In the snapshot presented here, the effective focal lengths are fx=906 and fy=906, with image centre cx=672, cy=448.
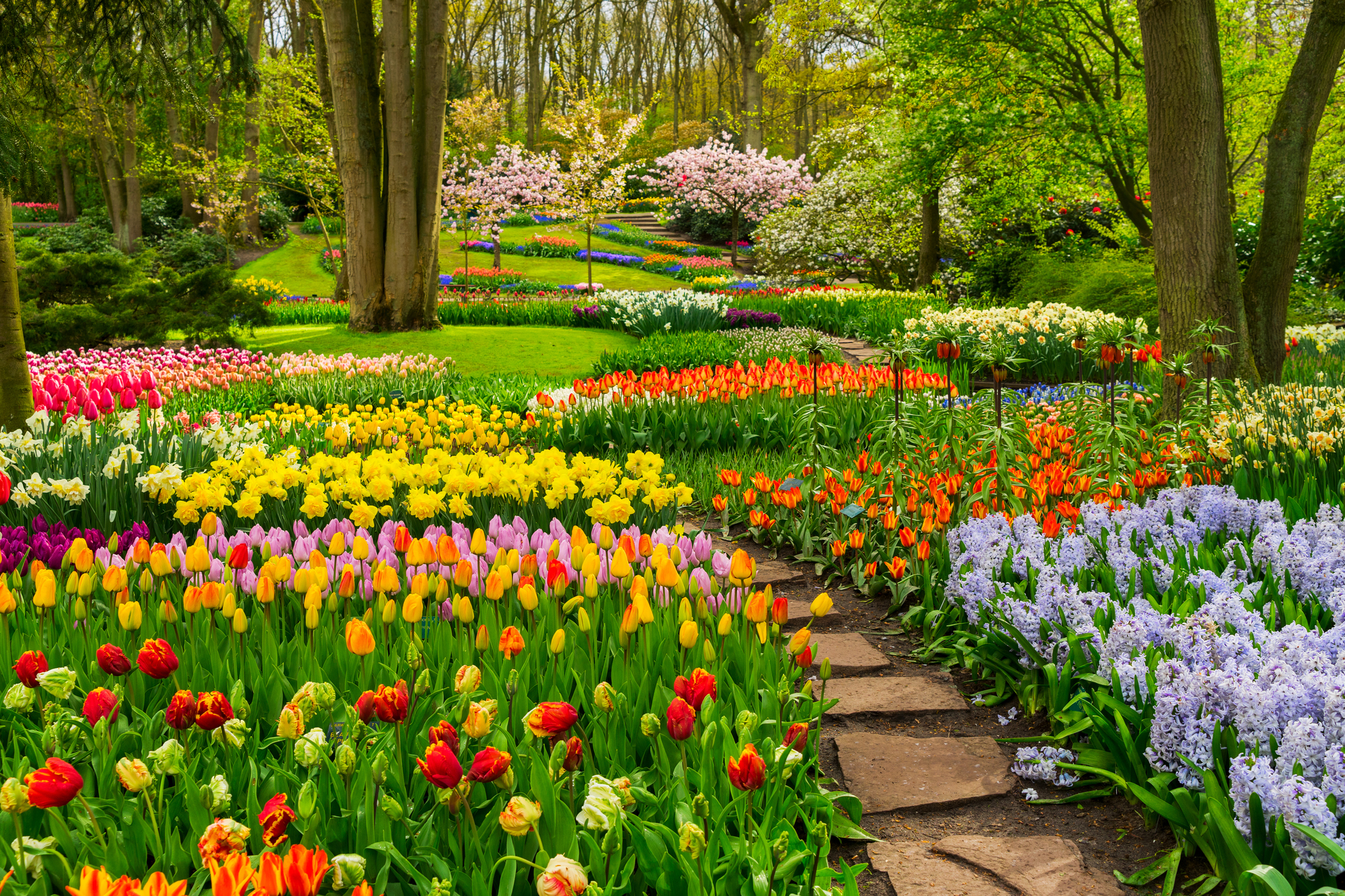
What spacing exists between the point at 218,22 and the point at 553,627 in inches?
212

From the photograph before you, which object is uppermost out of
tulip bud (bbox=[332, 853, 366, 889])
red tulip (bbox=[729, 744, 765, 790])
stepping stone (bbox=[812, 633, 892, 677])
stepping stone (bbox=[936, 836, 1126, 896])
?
red tulip (bbox=[729, 744, 765, 790])

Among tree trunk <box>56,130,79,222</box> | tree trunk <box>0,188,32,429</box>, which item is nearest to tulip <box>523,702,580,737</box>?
tree trunk <box>0,188,32,429</box>

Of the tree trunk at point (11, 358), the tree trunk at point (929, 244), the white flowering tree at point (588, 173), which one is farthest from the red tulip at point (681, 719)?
the white flowering tree at point (588, 173)

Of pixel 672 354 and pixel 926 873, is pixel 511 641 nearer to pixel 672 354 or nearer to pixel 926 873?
pixel 926 873

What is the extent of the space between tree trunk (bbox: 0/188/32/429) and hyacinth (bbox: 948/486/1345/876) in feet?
16.8

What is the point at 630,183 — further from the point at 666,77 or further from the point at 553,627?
the point at 553,627

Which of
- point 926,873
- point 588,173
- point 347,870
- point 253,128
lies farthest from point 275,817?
point 253,128

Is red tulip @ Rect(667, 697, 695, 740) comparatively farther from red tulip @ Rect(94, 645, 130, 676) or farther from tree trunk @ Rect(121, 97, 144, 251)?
tree trunk @ Rect(121, 97, 144, 251)

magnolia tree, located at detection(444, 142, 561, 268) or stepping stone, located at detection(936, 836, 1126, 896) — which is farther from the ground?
magnolia tree, located at detection(444, 142, 561, 268)

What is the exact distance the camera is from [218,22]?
5.90 m

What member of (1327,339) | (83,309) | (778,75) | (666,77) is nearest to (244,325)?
(83,309)

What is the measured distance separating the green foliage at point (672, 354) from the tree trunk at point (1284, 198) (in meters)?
5.14

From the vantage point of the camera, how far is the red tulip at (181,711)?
63.7 inches

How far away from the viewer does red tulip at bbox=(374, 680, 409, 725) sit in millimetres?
1555
